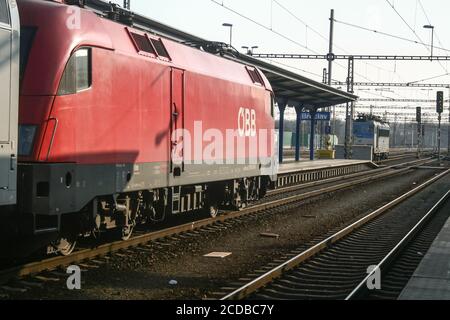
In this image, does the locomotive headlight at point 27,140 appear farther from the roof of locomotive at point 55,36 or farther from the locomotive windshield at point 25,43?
the locomotive windshield at point 25,43

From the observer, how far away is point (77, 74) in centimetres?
870

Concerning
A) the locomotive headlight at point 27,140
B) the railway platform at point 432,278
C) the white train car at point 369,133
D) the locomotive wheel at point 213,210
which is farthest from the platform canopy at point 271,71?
the white train car at point 369,133

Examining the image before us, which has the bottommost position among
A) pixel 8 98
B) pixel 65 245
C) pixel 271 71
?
pixel 65 245

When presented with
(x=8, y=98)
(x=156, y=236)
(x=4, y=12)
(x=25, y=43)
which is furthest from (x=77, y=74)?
(x=156, y=236)

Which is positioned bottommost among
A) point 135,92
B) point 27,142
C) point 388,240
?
point 388,240

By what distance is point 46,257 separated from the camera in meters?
9.27

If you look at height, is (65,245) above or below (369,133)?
below

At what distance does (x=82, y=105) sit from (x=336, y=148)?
43362mm

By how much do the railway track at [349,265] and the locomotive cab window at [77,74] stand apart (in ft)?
11.2

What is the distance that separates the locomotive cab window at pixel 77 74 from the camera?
8430 mm

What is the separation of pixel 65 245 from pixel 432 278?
17.5 ft

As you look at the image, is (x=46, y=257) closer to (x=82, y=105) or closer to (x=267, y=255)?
(x=82, y=105)

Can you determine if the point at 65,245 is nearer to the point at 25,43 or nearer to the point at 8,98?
the point at 8,98
